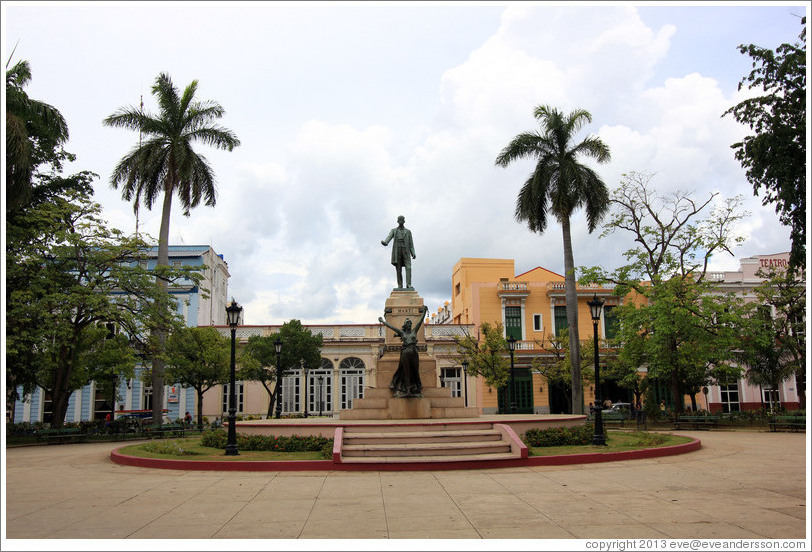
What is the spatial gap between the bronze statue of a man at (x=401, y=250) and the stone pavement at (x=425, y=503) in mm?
9750

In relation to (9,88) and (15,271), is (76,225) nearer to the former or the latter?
(15,271)

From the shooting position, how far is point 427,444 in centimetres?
1476

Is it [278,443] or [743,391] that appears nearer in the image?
[278,443]

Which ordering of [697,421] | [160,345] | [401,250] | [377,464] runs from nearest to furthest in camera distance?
1. [377,464]
2. [401,250]
3. [160,345]
4. [697,421]

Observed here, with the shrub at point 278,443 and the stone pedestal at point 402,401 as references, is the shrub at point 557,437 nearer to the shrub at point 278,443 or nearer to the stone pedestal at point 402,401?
the stone pedestal at point 402,401

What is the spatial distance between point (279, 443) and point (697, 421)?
828 inches

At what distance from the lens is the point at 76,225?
2609cm

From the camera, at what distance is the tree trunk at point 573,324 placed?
29.5m

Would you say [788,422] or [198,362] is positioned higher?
[198,362]

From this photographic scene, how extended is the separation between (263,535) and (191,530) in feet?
3.20

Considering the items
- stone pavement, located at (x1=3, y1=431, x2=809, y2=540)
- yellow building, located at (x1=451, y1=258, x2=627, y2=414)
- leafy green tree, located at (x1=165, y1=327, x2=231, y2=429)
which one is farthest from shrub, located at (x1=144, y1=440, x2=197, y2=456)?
yellow building, located at (x1=451, y1=258, x2=627, y2=414)

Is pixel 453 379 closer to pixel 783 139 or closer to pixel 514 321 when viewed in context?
pixel 514 321

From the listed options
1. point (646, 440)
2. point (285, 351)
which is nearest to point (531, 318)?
point (285, 351)

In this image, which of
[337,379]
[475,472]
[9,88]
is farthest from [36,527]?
[337,379]
